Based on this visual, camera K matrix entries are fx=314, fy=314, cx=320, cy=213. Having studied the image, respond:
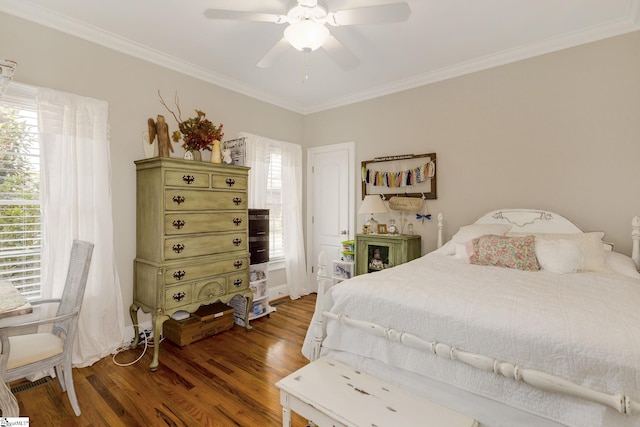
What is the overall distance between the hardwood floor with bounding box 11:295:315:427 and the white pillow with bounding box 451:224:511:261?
1.73m

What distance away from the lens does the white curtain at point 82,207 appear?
2504mm

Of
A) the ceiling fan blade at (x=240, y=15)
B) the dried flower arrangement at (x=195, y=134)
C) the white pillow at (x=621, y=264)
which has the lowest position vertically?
the white pillow at (x=621, y=264)

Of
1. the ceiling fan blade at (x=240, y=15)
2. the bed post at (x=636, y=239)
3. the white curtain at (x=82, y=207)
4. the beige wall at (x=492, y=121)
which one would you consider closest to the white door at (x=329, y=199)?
the beige wall at (x=492, y=121)

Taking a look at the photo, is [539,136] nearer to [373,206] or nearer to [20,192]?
[373,206]

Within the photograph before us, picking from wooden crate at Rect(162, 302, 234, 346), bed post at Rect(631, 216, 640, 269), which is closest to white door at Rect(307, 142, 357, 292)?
wooden crate at Rect(162, 302, 234, 346)

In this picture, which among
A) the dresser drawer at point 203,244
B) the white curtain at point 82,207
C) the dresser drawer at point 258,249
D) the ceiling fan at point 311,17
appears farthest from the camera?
the dresser drawer at point 258,249

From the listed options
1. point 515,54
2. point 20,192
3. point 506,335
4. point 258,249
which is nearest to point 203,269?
point 258,249

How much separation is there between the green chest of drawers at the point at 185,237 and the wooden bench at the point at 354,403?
61.7 inches

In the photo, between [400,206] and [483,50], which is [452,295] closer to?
[400,206]

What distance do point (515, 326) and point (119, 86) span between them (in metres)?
3.58

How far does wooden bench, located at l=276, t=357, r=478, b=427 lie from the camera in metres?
1.37

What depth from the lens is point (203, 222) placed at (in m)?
2.99

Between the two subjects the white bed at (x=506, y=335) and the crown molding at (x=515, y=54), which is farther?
the crown molding at (x=515, y=54)

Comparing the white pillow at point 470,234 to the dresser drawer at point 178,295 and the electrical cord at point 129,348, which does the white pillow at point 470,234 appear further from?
the electrical cord at point 129,348
